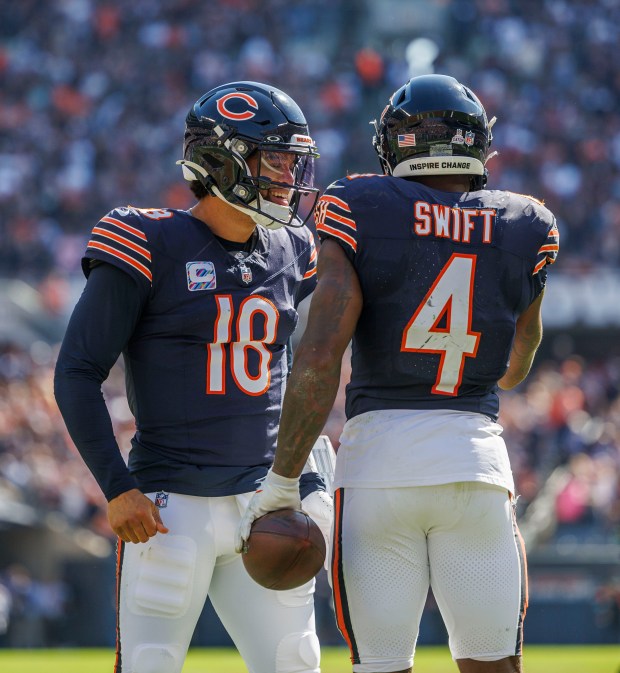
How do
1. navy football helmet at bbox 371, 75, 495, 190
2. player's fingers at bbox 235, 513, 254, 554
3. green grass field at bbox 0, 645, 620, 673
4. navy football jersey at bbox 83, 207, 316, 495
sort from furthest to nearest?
green grass field at bbox 0, 645, 620, 673 → navy football jersey at bbox 83, 207, 316, 495 → navy football helmet at bbox 371, 75, 495, 190 → player's fingers at bbox 235, 513, 254, 554

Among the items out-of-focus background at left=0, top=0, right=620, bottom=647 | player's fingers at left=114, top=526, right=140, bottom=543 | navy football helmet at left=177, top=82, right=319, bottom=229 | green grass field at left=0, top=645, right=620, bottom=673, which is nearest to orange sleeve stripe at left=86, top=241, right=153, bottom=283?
navy football helmet at left=177, top=82, right=319, bottom=229

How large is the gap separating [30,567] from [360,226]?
32.3 feet

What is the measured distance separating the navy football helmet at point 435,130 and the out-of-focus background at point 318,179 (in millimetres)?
7430

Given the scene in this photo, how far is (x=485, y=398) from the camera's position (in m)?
3.17

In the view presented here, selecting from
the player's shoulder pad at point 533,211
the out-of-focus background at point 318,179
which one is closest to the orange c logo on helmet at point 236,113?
the player's shoulder pad at point 533,211

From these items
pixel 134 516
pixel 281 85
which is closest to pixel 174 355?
pixel 134 516

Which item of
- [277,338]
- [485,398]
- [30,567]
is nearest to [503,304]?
[485,398]

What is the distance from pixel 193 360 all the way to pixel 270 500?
22.7 inches

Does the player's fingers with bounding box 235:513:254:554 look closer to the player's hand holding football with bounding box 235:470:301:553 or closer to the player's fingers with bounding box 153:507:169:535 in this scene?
the player's hand holding football with bounding box 235:470:301:553

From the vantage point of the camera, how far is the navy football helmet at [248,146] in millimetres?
3545

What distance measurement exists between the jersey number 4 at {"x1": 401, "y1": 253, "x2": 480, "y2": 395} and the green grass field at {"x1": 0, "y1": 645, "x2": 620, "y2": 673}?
513 cm

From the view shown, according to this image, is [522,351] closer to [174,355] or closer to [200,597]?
[174,355]

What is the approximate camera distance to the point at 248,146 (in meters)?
3.56

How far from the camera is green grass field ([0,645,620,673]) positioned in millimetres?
8203
